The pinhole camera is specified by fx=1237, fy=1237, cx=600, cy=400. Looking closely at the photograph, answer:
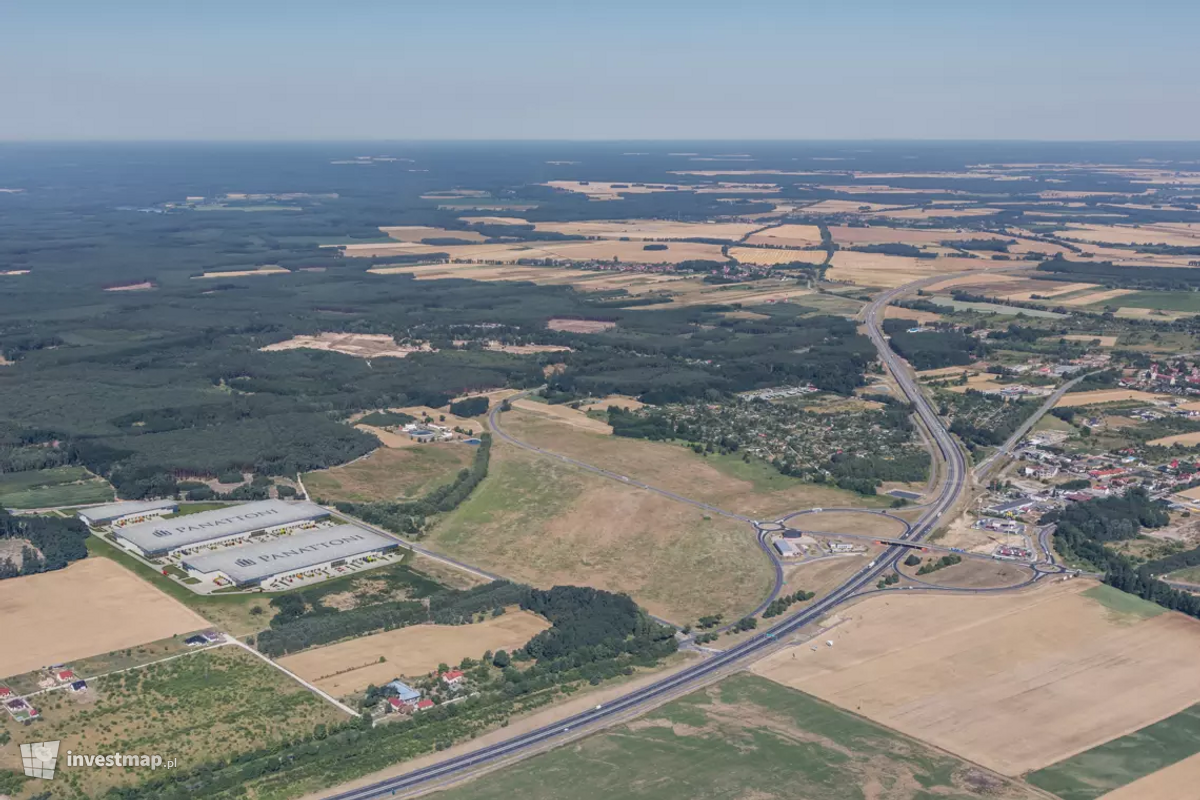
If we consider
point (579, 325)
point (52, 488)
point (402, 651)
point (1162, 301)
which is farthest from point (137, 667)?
point (1162, 301)

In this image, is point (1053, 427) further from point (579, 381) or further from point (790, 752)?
point (790, 752)

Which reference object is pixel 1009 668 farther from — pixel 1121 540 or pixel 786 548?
pixel 1121 540

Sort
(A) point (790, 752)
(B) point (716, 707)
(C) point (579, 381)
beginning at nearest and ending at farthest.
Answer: (A) point (790, 752) → (B) point (716, 707) → (C) point (579, 381)

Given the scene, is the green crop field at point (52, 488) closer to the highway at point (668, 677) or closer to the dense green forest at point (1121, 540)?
the highway at point (668, 677)

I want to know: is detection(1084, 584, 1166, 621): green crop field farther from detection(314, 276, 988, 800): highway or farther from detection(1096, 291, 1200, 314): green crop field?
detection(1096, 291, 1200, 314): green crop field

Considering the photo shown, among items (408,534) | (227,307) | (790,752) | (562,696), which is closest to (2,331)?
(227,307)

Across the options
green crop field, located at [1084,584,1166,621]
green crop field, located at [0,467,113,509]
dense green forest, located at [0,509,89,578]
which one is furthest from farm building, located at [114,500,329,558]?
green crop field, located at [1084,584,1166,621]
